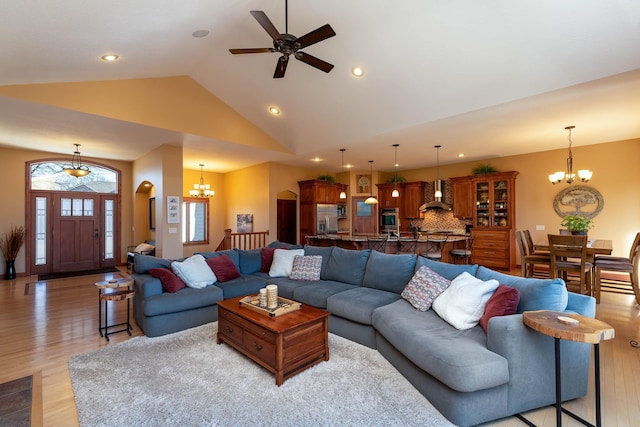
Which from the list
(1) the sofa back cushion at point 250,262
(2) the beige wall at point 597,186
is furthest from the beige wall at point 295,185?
(1) the sofa back cushion at point 250,262

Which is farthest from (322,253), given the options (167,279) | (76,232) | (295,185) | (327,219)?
(76,232)

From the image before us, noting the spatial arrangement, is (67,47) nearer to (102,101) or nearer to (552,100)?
(102,101)

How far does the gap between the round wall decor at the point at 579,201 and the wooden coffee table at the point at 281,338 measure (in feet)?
23.8

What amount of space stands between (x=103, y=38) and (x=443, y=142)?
19.7ft

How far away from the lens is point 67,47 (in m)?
3.32

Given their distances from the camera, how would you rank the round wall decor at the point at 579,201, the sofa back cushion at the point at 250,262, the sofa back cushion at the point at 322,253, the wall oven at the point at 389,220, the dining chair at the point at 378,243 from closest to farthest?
the sofa back cushion at the point at 322,253, the sofa back cushion at the point at 250,262, the dining chair at the point at 378,243, the round wall decor at the point at 579,201, the wall oven at the point at 389,220

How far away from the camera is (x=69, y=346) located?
10.9ft

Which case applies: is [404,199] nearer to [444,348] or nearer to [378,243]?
[378,243]

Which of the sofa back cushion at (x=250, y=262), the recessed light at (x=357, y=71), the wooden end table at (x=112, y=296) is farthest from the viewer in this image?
the sofa back cushion at (x=250, y=262)

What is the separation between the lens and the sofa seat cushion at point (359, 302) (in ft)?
10.4

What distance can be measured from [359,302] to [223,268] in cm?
225

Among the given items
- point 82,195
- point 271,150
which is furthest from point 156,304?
point 82,195

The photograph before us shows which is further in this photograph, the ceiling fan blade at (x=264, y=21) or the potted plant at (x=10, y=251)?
the potted plant at (x=10, y=251)

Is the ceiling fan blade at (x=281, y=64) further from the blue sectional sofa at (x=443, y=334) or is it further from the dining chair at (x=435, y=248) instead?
the dining chair at (x=435, y=248)
